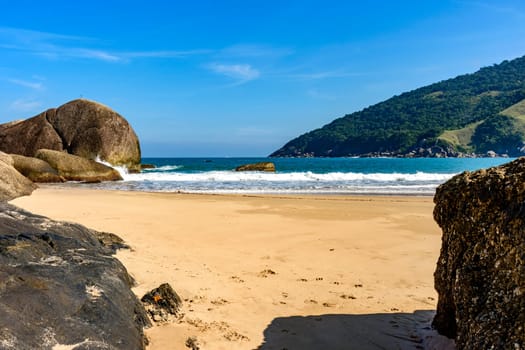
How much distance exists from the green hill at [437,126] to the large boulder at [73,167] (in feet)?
378

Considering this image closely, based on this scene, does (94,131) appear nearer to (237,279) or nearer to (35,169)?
(35,169)

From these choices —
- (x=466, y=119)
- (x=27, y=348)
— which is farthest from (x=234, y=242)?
(x=466, y=119)

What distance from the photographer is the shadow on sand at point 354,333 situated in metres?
3.48

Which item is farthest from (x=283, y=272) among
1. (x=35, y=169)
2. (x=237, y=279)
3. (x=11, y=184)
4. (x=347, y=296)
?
(x=35, y=169)

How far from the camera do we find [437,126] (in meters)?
150

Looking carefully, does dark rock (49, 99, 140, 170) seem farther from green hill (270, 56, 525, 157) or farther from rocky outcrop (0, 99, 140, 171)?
green hill (270, 56, 525, 157)

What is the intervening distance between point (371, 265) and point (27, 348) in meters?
Answer: 4.97

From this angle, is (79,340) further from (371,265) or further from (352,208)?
(352,208)

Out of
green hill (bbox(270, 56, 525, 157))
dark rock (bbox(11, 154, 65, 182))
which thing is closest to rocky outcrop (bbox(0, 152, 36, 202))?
dark rock (bbox(11, 154, 65, 182))

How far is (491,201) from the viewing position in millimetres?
2811

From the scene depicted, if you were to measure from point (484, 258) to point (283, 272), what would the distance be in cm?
332

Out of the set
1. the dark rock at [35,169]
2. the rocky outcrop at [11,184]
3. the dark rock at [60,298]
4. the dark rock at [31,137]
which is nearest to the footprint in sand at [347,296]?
the dark rock at [60,298]

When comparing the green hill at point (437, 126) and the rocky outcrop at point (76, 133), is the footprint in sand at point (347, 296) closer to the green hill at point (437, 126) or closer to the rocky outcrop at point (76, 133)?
the rocky outcrop at point (76, 133)

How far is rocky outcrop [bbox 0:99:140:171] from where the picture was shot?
28922 millimetres
